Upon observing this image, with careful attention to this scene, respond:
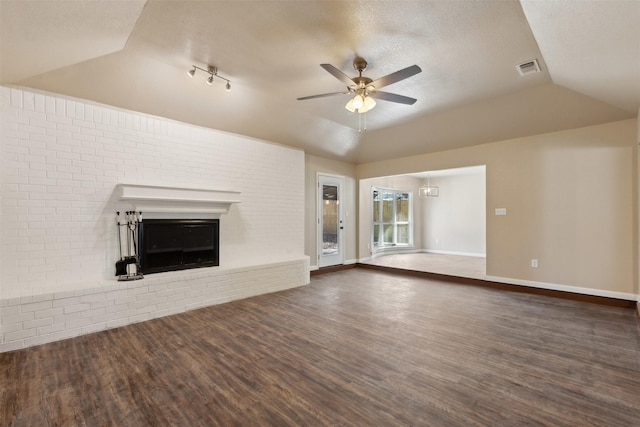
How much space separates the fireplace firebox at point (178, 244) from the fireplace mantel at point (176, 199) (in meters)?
0.21

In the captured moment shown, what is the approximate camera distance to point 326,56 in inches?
125

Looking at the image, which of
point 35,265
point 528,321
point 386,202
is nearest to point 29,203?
point 35,265

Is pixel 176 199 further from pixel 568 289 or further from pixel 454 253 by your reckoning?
pixel 454 253

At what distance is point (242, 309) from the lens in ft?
13.6

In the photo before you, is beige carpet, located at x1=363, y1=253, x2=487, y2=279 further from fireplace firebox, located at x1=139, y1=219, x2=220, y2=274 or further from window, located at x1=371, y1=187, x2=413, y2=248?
fireplace firebox, located at x1=139, y1=219, x2=220, y2=274

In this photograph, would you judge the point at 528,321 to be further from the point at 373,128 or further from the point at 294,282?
the point at 373,128

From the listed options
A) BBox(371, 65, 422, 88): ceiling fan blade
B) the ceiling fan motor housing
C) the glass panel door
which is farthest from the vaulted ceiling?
the glass panel door

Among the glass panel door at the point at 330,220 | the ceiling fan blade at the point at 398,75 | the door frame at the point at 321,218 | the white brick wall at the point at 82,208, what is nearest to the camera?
the ceiling fan blade at the point at 398,75

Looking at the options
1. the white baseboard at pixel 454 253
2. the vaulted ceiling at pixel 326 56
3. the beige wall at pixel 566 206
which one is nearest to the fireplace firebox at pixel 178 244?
the vaulted ceiling at pixel 326 56

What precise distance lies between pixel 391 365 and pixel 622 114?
4752 mm

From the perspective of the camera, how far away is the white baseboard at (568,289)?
416cm

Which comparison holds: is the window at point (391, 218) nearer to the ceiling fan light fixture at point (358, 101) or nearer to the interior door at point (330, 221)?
the interior door at point (330, 221)

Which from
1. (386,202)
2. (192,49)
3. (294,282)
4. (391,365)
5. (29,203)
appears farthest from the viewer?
(386,202)

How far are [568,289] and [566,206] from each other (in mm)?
1313
